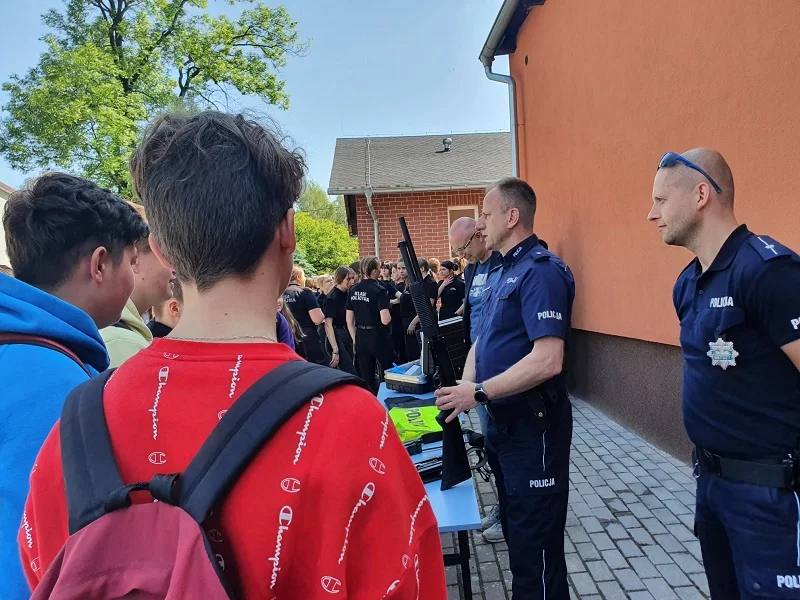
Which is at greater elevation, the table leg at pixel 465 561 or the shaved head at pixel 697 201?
the shaved head at pixel 697 201

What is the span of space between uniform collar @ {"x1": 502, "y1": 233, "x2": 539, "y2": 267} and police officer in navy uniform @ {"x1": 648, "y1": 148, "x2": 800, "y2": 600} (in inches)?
26.4

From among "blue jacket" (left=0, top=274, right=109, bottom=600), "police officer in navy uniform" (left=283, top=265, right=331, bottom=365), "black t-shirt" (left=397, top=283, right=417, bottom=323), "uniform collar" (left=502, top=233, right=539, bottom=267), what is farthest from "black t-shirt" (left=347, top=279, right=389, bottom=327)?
"blue jacket" (left=0, top=274, right=109, bottom=600)

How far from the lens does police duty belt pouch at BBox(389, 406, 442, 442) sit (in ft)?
8.93

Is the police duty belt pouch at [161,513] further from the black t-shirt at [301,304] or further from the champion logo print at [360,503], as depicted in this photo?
the black t-shirt at [301,304]

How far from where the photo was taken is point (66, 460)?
0.68 m

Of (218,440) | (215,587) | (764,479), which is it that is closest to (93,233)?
(218,440)

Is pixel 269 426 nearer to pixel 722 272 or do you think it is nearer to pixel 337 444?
pixel 337 444

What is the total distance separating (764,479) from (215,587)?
5.67 feet

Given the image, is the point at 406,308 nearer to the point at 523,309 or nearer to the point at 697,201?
the point at 523,309

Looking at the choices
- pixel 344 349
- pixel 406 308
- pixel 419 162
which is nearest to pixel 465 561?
pixel 344 349

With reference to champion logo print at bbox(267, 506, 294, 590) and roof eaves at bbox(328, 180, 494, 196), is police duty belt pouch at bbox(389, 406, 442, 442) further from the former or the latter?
roof eaves at bbox(328, 180, 494, 196)

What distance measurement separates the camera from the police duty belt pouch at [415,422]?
2723 mm

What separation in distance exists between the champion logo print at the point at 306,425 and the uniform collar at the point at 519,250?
6.35ft

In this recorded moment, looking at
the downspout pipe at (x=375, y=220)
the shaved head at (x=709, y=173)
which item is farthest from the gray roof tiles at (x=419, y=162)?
the shaved head at (x=709, y=173)
